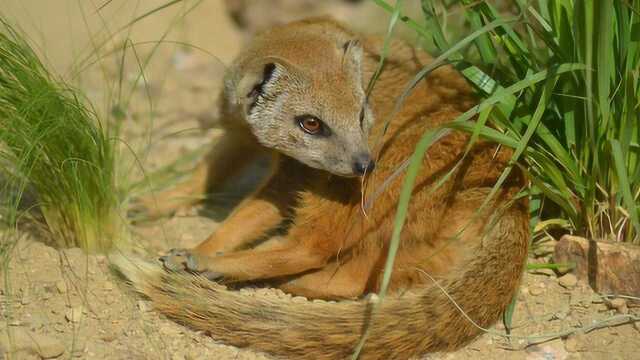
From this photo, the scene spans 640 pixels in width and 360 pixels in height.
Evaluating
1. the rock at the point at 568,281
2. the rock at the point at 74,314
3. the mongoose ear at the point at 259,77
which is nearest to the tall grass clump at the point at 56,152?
the rock at the point at 74,314

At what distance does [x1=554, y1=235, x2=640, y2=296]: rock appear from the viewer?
282 cm

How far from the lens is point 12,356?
246 cm

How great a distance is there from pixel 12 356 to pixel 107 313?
0.35 m

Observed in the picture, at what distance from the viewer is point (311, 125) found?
122 inches

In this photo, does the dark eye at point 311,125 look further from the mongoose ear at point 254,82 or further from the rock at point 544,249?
the rock at point 544,249

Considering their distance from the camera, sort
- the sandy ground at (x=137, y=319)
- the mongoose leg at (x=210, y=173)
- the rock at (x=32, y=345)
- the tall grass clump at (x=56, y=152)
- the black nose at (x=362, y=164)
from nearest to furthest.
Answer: the rock at (x=32, y=345), the sandy ground at (x=137, y=319), the tall grass clump at (x=56, y=152), the black nose at (x=362, y=164), the mongoose leg at (x=210, y=173)

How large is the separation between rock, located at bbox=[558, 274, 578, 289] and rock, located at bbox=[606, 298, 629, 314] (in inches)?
5.5

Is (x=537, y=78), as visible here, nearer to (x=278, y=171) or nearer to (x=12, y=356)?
(x=278, y=171)

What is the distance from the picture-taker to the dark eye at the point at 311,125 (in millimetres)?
3082

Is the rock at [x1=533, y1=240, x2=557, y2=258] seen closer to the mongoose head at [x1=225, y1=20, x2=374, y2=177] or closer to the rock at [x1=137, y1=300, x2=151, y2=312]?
the mongoose head at [x1=225, y1=20, x2=374, y2=177]

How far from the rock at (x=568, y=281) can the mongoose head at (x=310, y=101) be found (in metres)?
0.78

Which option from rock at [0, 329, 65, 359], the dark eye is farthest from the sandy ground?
the dark eye

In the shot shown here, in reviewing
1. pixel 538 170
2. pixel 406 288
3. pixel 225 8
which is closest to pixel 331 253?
pixel 406 288

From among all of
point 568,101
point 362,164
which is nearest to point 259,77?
point 362,164
